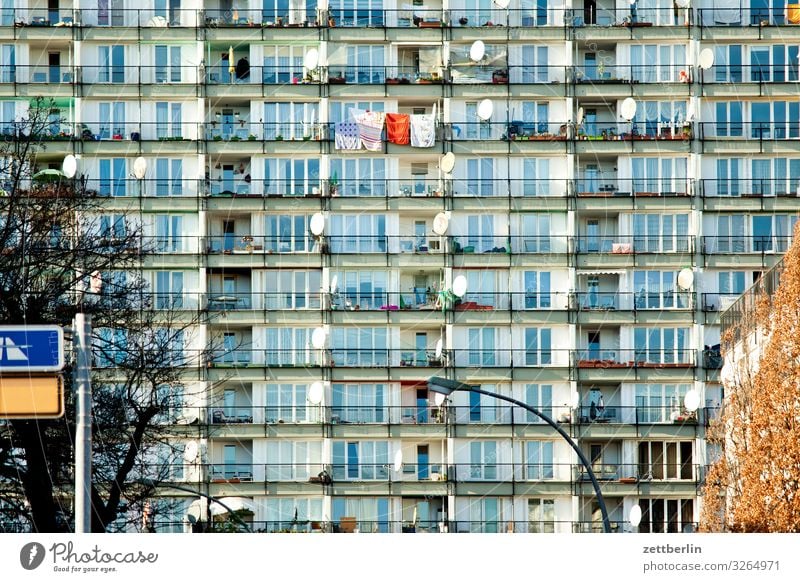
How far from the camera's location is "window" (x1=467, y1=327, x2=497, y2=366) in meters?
88.9

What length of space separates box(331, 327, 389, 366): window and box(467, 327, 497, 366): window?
141 inches

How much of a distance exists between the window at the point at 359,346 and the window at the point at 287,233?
160 inches

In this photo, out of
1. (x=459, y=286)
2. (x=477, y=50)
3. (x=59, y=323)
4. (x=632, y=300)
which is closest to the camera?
(x=59, y=323)

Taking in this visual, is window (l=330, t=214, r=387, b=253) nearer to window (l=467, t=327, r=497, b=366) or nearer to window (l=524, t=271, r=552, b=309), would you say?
window (l=467, t=327, r=497, b=366)

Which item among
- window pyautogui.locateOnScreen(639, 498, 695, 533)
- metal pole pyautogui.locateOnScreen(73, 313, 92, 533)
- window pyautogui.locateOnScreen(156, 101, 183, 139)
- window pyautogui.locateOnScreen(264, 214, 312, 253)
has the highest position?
window pyautogui.locateOnScreen(156, 101, 183, 139)

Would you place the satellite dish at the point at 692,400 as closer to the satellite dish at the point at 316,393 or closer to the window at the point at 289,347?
the satellite dish at the point at 316,393

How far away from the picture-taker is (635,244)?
296ft

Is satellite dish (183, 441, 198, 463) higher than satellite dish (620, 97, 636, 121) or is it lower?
lower

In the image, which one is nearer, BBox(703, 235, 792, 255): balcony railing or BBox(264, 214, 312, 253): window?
BBox(703, 235, 792, 255): balcony railing

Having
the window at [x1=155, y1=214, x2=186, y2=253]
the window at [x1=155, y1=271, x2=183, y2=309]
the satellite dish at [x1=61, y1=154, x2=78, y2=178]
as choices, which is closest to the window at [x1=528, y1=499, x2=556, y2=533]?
the window at [x1=155, y1=271, x2=183, y2=309]

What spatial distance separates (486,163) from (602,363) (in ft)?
32.7

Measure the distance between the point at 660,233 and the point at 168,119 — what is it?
21.6 meters

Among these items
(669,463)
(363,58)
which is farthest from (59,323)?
(669,463)

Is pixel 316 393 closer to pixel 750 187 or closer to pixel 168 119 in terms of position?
pixel 168 119
